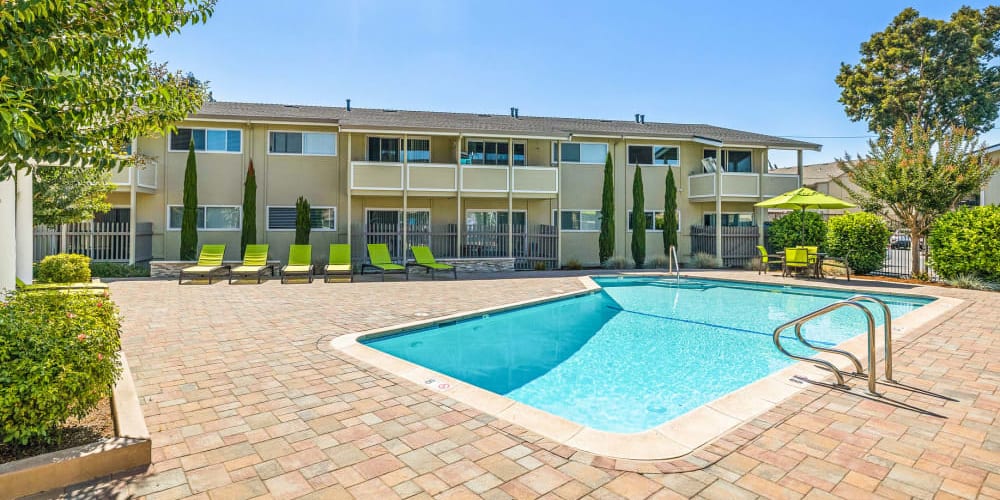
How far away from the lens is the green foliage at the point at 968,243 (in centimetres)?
1303

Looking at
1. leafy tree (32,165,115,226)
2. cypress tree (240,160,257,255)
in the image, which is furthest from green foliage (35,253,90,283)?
cypress tree (240,160,257,255)

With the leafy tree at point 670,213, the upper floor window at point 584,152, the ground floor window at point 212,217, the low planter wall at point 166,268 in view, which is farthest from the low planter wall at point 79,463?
the leafy tree at point 670,213

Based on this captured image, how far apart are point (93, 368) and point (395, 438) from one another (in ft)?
6.86

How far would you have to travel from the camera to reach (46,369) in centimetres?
315

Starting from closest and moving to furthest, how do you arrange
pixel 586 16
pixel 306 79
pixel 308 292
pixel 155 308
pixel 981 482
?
pixel 981 482 → pixel 155 308 → pixel 308 292 → pixel 586 16 → pixel 306 79

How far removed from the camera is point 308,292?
12641 mm

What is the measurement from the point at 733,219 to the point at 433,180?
14.3 metres

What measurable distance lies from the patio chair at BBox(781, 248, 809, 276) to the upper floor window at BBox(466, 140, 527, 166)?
34.7ft

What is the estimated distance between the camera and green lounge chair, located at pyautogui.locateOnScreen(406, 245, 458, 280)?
55.6 ft

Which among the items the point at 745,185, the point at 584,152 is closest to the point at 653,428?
the point at 584,152

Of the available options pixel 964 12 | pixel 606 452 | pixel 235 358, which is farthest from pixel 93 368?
pixel 964 12

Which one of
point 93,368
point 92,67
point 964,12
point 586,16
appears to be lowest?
point 93,368

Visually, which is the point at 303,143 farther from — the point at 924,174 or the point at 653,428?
the point at 924,174

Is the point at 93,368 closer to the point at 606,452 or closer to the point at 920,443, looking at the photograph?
the point at 606,452
